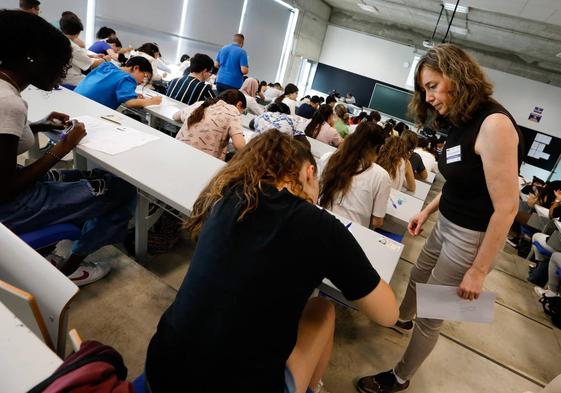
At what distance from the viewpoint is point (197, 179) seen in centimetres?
160

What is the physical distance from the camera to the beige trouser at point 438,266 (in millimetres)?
1262

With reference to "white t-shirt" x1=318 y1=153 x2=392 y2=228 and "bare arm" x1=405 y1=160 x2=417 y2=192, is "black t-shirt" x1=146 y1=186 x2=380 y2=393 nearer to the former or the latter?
"white t-shirt" x1=318 y1=153 x2=392 y2=228

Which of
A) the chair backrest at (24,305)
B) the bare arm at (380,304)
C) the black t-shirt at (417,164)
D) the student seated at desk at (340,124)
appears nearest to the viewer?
the chair backrest at (24,305)

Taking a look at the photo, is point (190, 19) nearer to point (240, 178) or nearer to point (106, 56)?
point (106, 56)

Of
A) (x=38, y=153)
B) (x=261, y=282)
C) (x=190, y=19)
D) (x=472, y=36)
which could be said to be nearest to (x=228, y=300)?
(x=261, y=282)

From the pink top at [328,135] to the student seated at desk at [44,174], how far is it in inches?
103

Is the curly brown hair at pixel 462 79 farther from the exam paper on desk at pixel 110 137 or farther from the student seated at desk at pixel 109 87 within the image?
the student seated at desk at pixel 109 87

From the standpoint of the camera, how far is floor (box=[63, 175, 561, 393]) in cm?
152

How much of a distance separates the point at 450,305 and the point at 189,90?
3238mm

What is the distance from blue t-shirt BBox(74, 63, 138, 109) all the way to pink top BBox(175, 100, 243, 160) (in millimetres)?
733

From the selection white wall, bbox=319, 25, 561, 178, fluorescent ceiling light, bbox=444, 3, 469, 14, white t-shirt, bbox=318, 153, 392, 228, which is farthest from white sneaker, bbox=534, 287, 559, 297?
white wall, bbox=319, 25, 561, 178

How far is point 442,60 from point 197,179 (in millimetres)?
1119

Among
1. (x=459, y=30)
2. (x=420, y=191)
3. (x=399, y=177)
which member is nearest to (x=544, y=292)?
(x=420, y=191)

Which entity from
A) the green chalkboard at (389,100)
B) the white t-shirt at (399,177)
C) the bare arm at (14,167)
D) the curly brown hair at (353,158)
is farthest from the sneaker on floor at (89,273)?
the green chalkboard at (389,100)
